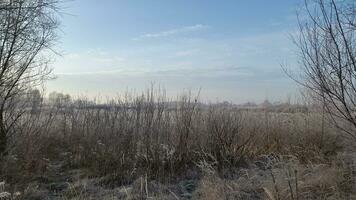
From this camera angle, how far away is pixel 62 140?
48.1 ft

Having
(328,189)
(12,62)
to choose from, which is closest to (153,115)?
(12,62)

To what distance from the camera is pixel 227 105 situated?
14078 millimetres

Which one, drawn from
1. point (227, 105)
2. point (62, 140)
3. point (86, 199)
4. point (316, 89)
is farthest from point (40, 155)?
point (316, 89)

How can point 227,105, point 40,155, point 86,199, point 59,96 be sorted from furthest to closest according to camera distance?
point 59,96 → point 227,105 → point 40,155 → point 86,199

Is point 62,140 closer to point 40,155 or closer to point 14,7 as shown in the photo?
point 40,155

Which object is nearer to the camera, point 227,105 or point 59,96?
point 227,105

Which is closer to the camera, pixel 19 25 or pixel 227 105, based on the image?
pixel 19 25

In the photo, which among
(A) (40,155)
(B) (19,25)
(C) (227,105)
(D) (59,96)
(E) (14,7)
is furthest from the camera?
(D) (59,96)

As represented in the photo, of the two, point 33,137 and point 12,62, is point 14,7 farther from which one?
point 33,137

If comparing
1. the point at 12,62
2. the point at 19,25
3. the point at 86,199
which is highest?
the point at 19,25

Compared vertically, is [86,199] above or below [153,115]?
below

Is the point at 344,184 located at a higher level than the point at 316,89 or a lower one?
lower

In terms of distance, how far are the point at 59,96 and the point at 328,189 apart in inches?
378

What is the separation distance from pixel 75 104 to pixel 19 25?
4.68 m
